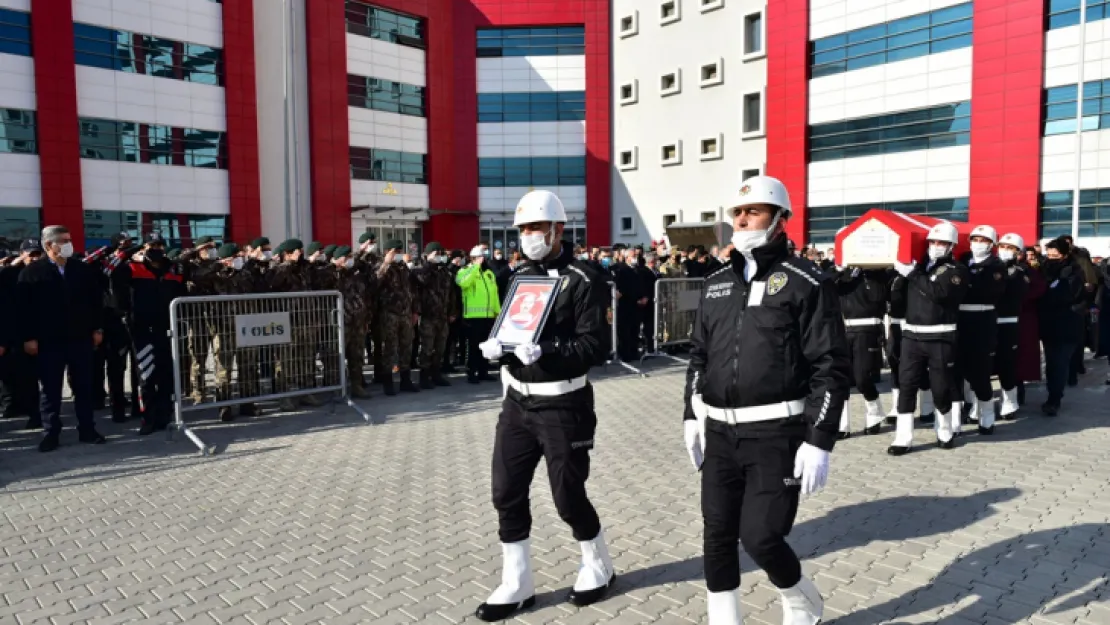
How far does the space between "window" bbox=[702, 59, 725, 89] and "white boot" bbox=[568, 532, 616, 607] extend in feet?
103

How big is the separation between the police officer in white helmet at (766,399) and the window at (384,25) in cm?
3323

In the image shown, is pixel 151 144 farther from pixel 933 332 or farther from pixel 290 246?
pixel 933 332

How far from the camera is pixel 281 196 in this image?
3130 centimetres

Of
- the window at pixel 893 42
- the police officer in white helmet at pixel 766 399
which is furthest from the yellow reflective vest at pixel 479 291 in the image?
the window at pixel 893 42

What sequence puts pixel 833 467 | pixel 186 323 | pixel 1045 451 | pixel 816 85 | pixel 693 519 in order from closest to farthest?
pixel 693 519 → pixel 833 467 → pixel 1045 451 → pixel 186 323 → pixel 816 85

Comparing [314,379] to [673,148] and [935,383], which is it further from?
[673,148]

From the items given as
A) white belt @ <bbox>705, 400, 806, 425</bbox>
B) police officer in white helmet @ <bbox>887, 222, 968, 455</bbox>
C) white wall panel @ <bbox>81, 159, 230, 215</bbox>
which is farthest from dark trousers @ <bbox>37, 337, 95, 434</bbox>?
white wall panel @ <bbox>81, 159, 230, 215</bbox>

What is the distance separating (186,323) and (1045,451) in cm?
911

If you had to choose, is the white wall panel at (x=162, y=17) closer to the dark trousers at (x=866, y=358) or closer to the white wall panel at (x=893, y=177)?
the white wall panel at (x=893, y=177)

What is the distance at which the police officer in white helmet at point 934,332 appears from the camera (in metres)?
7.42

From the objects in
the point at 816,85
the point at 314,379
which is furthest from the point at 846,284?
the point at 816,85

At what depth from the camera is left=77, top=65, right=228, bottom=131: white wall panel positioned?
2589 cm

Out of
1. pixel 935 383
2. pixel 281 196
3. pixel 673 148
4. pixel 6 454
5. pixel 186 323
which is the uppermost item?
pixel 673 148

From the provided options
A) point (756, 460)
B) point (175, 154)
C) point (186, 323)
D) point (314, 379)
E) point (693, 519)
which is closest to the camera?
point (756, 460)
